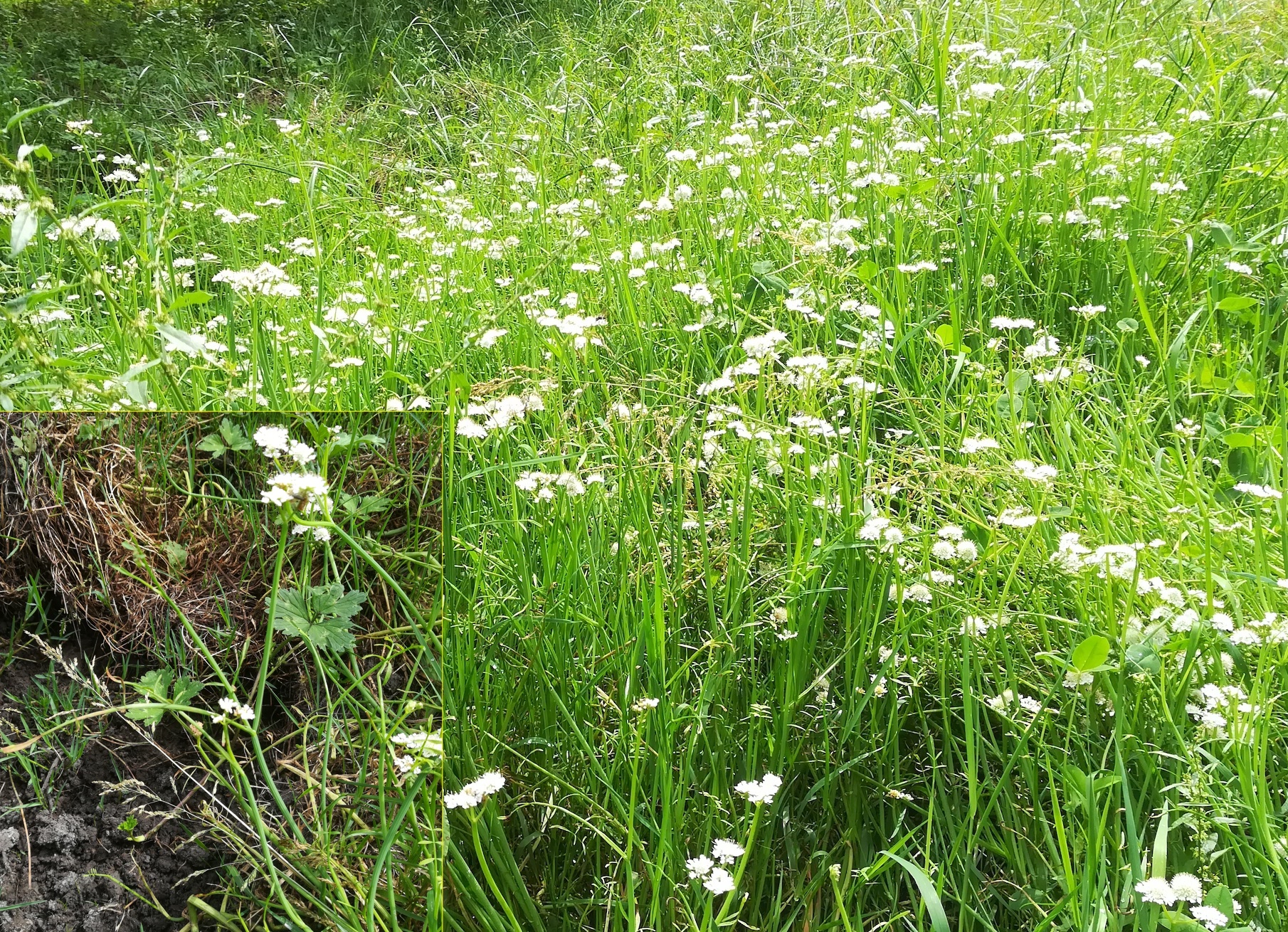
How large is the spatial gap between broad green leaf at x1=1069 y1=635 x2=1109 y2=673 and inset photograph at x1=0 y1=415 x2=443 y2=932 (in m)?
0.95

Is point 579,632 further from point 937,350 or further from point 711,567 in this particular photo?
point 937,350

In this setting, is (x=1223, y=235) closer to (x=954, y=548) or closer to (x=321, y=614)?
(x=954, y=548)

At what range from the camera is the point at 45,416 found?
132 centimetres

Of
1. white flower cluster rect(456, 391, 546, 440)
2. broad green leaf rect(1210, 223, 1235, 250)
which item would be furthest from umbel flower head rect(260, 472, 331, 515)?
broad green leaf rect(1210, 223, 1235, 250)

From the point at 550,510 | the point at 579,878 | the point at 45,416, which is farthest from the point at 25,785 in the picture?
the point at 550,510

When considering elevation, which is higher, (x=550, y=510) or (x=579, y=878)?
(x=550, y=510)

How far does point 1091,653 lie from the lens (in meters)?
1.47

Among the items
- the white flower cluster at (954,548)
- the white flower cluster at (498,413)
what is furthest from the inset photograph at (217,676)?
the white flower cluster at (954,548)

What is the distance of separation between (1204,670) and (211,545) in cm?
159

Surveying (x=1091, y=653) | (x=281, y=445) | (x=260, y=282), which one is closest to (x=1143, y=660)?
(x=1091, y=653)

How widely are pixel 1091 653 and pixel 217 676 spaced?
1.23 metres

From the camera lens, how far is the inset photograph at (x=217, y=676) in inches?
44.8

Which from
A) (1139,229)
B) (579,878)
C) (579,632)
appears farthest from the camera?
(1139,229)

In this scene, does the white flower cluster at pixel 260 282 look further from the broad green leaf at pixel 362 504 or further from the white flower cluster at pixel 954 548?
the white flower cluster at pixel 954 548
